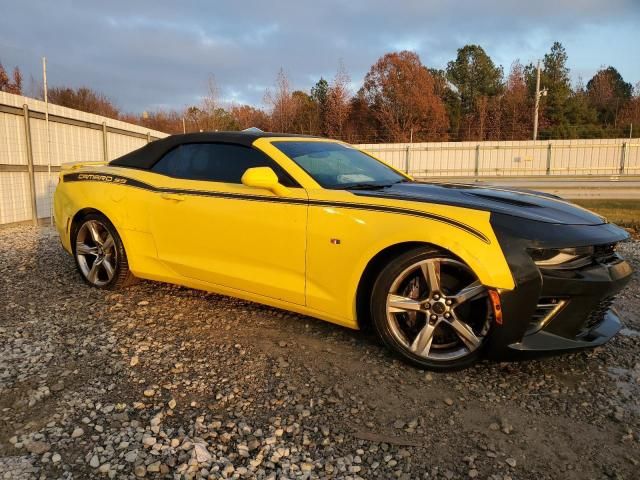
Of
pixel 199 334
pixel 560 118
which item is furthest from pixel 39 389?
pixel 560 118

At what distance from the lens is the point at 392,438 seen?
2322 millimetres

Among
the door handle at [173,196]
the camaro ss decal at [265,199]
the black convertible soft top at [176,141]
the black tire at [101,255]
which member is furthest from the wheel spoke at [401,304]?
the black tire at [101,255]

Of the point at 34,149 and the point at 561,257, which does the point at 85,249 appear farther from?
the point at 34,149

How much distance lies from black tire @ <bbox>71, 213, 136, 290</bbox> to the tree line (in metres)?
22.4

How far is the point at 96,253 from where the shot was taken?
4539 mm

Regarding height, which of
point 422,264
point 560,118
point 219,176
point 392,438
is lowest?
point 392,438

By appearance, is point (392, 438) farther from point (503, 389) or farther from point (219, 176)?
point (219, 176)

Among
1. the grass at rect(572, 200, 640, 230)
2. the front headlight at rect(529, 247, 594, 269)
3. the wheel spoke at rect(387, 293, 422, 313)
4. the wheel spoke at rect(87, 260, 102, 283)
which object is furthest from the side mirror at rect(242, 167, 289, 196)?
the grass at rect(572, 200, 640, 230)

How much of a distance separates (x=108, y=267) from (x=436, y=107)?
3530 cm

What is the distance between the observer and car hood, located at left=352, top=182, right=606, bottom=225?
2.87 m

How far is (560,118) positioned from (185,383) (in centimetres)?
4134

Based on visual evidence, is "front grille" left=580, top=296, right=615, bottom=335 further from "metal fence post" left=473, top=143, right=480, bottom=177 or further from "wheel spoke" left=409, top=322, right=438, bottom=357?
"metal fence post" left=473, top=143, right=480, bottom=177

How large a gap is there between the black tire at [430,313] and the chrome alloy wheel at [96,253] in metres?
2.58

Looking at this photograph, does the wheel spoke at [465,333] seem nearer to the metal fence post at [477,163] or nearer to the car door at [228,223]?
the car door at [228,223]
